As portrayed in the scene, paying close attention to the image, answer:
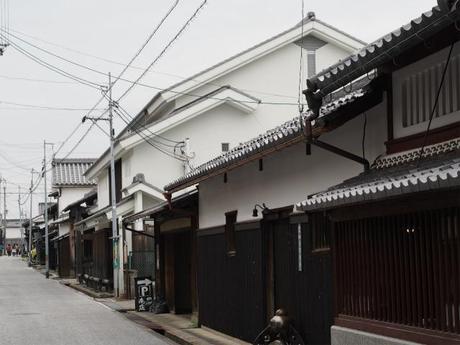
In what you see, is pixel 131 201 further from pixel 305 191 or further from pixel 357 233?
pixel 357 233

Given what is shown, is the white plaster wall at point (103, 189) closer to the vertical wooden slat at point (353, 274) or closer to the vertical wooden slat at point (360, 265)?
the vertical wooden slat at point (353, 274)

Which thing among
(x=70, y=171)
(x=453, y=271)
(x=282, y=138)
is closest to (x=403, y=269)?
(x=453, y=271)

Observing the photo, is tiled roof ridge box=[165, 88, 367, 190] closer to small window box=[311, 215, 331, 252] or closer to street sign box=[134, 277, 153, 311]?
small window box=[311, 215, 331, 252]

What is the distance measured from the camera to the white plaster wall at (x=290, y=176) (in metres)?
9.66

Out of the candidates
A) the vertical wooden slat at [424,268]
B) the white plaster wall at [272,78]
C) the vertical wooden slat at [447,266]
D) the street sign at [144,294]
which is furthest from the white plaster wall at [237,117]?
the vertical wooden slat at [447,266]

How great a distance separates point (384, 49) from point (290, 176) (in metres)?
5.11

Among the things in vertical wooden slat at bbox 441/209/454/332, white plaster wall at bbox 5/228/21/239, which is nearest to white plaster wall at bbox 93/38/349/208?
vertical wooden slat at bbox 441/209/454/332

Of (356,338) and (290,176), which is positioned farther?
(290,176)

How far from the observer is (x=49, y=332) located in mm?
17641

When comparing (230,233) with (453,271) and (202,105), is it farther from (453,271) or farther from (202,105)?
(202,105)

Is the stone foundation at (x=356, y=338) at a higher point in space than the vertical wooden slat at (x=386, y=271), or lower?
lower

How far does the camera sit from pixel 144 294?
22.8 metres

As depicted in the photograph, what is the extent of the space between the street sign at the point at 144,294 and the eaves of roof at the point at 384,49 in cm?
1524

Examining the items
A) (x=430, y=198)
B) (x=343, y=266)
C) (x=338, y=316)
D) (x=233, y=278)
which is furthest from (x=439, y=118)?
(x=233, y=278)
